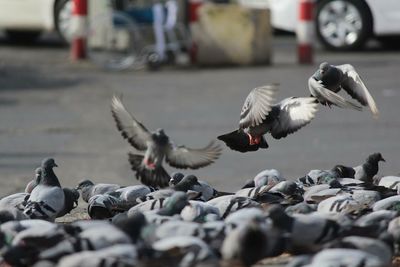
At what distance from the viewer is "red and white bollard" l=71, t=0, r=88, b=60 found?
56.7 feet

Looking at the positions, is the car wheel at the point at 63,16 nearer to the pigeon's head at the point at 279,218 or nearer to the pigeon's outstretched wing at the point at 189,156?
the pigeon's outstretched wing at the point at 189,156

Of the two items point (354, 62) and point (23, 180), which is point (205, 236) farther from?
point (354, 62)

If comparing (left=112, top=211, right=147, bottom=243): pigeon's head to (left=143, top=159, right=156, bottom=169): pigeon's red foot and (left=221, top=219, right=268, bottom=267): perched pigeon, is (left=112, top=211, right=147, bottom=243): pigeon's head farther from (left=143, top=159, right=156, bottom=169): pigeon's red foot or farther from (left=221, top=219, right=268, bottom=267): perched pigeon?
(left=143, top=159, right=156, bottom=169): pigeon's red foot

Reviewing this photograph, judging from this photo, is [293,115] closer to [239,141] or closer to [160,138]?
[239,141]

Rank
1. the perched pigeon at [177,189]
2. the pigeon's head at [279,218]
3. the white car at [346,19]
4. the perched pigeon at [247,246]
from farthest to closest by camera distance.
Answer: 1. the white car at [346,19]
2. the perched pigeon at [177,189]
3. the pigeon's head at [279,218]
4. the perched pigeon at [247,246]

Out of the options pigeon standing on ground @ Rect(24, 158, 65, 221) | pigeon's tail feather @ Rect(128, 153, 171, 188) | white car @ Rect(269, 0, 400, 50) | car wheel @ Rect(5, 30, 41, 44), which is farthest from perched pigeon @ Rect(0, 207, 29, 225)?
→ car wheel @ Rect(5, 30, 41, 44)

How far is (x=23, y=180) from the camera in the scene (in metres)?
9.71

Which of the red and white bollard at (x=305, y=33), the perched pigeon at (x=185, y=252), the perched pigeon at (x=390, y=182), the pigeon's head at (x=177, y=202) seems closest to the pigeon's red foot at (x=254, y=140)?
the pigeon's head at (x=177, y=202)

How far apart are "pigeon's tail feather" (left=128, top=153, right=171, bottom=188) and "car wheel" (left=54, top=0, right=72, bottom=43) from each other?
40.6 feet

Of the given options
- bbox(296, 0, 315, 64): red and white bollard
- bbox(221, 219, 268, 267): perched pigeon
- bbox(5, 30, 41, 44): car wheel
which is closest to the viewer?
bbox(221, 219, 268, 267): perched pigeon

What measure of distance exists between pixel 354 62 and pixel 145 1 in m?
3.38

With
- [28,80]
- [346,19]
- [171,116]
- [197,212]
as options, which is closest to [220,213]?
[197,212]

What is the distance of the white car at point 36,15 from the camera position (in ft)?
62.6

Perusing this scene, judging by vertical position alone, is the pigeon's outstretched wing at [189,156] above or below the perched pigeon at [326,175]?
above
